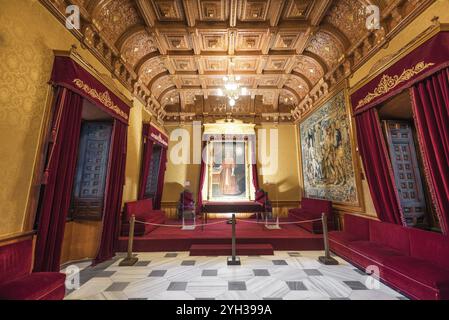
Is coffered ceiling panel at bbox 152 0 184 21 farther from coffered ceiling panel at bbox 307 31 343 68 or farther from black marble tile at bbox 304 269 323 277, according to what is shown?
black marble tile at bbox 304 269 323 277

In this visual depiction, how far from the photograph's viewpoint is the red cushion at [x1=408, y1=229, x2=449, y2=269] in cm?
243

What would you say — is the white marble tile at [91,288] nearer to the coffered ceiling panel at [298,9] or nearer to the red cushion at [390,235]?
the red cushion at [390,235]

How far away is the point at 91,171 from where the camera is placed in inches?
169

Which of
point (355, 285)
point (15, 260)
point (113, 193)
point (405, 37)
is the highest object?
point (405, 37)

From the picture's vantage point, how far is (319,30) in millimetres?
4586

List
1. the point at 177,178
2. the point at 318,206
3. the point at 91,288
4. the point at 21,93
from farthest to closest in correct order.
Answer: the point at 177,178 → the point at 318,206 → the point at 91,288 → the point at 21,93

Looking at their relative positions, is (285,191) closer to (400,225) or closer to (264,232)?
(264,232)

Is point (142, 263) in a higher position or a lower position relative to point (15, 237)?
lower

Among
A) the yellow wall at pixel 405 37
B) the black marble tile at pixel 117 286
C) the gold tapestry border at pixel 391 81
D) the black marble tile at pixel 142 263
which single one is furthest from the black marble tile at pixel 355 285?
the black marble tile at pixel 142 263

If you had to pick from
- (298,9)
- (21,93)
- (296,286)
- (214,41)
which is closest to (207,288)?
(296,286)

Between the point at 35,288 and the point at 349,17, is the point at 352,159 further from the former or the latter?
the point at 35,288

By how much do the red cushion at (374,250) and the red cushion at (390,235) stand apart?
107 millimetres

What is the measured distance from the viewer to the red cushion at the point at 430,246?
7.96 ft

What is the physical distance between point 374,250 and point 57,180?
5092 millimetres
